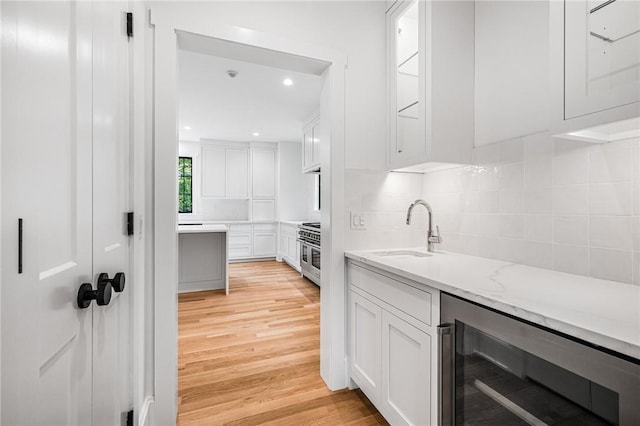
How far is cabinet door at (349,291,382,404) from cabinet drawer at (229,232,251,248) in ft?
15.1

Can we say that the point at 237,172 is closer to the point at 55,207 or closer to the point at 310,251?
the point at 310,251

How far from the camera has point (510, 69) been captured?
1493 millimetres

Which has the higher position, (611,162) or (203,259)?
(611,162)

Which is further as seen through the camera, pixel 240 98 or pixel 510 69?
pixel 240 98

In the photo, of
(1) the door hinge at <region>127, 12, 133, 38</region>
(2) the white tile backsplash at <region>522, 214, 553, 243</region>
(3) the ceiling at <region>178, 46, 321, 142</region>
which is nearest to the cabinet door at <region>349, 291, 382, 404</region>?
(2) the white tile backsplash at <region>522, 214, 553, 243</region>

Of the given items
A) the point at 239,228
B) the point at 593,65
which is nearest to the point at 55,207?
the point at 593,65

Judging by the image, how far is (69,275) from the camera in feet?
2.36

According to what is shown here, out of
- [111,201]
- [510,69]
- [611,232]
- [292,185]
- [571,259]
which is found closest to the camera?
[111,201]

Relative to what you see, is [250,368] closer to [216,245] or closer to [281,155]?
[216,245]

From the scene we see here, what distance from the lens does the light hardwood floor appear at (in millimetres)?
1600

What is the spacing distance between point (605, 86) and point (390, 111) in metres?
1.11

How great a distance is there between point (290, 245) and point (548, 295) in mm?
4800

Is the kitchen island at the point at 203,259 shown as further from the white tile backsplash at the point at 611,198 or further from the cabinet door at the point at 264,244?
the white tile backsplash at the point at 611,198

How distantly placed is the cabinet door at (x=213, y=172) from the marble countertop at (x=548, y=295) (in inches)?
212
